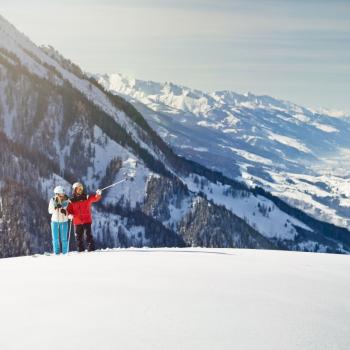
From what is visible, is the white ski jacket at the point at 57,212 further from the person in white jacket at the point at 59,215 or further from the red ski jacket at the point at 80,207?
the red ski jacket at the point at 80,207

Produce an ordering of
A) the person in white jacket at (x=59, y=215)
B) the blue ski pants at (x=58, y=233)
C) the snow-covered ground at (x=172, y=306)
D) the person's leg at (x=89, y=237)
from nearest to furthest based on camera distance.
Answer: the snow-covered ground at (x=172, y=306)
the person in white jacket at (x=59, y=215)
the blue ski pants at (x=58, y=233)
the person's leg at (x=89, y=237)

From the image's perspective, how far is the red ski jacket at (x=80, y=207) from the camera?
2495 cm

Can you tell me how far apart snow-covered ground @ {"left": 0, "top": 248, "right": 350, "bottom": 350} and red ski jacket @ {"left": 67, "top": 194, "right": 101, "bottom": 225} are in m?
8.33

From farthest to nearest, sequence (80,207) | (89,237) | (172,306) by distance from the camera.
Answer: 1. (89,237)
2. (80,207)
3. (172,306)

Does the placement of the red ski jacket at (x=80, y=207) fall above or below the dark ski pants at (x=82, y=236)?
above

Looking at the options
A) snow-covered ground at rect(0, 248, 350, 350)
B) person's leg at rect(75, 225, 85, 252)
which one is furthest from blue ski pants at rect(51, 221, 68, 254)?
snow-covered ground at rect(0, 248, 350, 350)

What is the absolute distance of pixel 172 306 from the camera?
10.5 metres

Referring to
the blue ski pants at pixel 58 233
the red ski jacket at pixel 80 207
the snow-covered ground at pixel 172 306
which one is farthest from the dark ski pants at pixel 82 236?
the snow-covered ground at pixel 172 306

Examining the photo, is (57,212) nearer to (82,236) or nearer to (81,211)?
(81,211)

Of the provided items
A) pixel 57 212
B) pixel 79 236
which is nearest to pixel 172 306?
pixel 57 212

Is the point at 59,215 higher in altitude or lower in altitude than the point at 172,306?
higher

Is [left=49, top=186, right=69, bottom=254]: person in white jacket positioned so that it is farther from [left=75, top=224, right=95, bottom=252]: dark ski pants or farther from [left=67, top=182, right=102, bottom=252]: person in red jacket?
[left=75, top=224, right=95, bottom=252]: dark ski pants

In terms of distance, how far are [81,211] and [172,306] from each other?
15.2 meters

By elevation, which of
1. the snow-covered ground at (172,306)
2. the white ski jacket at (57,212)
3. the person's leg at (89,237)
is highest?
the white ski jacket at (57,212)
